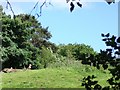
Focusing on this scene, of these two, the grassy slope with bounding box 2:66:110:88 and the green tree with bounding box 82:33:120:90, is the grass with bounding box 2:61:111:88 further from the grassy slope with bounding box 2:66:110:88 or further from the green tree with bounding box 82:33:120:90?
the green tree with bounding box 82:33:120:90

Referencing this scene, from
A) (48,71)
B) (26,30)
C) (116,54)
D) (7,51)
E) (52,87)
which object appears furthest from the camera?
(26,30)

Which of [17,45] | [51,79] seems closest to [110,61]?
[51,79]

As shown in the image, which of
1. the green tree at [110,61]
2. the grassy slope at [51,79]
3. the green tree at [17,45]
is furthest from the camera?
the green tree at [17,45]

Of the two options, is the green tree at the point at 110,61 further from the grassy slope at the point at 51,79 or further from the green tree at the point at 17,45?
the green tree at the point at 17,45

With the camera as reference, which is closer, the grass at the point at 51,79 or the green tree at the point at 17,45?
the grass at the point at 51,79

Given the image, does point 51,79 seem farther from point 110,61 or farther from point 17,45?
point 110,61

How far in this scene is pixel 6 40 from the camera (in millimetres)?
26031

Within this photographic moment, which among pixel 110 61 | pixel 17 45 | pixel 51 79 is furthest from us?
pixel 17 45

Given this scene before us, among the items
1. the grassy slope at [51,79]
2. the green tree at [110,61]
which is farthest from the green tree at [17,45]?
the green tree at [110,61]

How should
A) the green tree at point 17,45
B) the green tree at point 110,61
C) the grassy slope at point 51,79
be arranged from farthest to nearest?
the green tree at point 17,45 < the grassy slope at point 51,79 < the green tree at point 110,61

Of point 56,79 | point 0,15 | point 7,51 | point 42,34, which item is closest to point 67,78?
point 56,79

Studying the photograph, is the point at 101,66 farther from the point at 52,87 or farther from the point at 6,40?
the point at 6,40

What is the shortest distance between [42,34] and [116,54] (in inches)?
1283

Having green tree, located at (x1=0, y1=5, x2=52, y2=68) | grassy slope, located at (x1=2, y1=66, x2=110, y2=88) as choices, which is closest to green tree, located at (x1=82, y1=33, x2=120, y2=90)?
grassy slope, located at (x1=2, y1=66, x2=110, y2=88)
